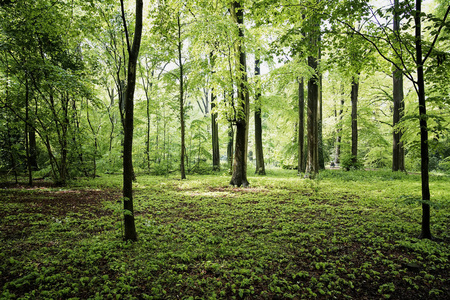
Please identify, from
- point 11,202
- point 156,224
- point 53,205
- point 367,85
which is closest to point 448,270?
point 156,224

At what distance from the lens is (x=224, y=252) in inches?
139

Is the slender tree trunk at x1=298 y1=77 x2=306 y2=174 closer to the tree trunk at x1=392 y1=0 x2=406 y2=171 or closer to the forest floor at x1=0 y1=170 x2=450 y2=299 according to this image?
the tree trunk at x1=392 y1=0 x2=406 y2=171

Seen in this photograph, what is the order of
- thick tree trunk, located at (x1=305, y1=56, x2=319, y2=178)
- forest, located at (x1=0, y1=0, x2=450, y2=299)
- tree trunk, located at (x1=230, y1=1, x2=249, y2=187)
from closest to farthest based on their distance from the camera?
forest, located at (x1=0, y1=0, x2=450, y2=299)
tree trunk, located at (x1=230, y1=1, x2=249, y2=187)
thick tree trunk, located at (x1=305, y1=56, x2=319, y2=178)

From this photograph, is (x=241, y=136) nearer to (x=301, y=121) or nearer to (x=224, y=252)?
(x=301, y=121)

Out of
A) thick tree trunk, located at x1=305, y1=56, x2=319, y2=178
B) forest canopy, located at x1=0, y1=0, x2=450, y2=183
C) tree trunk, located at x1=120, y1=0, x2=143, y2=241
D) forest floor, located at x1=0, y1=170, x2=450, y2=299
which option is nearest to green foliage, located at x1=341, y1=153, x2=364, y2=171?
forest canopy, located at x1=0, y1=0, x2=450, y2=183

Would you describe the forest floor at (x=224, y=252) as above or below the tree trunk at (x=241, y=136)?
below

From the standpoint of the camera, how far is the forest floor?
2.60 metres

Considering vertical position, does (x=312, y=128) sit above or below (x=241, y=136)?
above

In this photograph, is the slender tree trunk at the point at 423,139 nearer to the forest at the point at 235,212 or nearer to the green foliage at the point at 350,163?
the forest at the point at 235,212

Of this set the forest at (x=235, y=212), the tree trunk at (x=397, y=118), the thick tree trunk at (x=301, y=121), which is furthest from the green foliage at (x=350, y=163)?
the forest at (x=235, y=212)

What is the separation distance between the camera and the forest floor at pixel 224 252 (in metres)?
2.60

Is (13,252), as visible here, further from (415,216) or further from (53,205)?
(415,216)

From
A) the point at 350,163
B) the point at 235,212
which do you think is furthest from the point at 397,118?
the point at 235,212

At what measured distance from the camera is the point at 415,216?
5016mm
